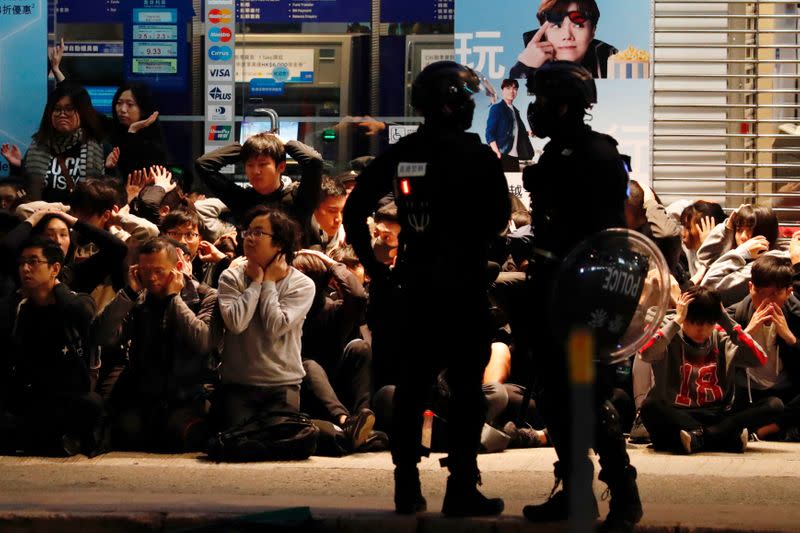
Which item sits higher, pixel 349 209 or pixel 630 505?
pixel 349 209

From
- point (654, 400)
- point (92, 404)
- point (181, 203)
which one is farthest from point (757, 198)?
point (92, 404)

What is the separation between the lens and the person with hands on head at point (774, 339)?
397 inches

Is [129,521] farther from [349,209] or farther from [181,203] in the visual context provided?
[181,203]

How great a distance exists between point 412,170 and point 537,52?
646 cm

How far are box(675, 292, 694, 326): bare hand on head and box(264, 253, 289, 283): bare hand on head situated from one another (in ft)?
8.11

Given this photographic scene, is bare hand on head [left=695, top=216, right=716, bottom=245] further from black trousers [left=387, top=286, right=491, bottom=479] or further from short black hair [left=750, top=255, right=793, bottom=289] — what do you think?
black trousers [left=387, top=286, right=491, bottom=479]

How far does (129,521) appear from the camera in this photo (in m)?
6.68

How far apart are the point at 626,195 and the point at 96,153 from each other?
6219 mm

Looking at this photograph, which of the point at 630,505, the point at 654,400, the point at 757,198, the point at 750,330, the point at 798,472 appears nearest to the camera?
the point at 630,505

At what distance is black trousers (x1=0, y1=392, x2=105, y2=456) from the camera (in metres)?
9.02

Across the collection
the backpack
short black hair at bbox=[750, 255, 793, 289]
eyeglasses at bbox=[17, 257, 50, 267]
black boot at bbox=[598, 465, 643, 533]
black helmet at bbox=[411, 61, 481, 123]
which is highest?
black helmet at bbox=[411, 61, 481, 123]

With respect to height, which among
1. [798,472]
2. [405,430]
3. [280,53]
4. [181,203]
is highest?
[280,53]

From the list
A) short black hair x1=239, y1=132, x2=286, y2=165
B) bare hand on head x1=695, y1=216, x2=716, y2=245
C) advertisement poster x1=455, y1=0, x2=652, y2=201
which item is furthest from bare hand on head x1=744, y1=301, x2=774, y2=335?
short black hair x1=239, y1=132, x2=286, y2=165

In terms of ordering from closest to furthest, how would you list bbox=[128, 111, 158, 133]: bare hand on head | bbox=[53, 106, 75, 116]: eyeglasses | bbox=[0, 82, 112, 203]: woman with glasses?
bbox=[0, 82, 112, 203]: woman with glasses < bbox=[53, 106, 75, 116]: eyeglasses < bbox=[128, 111, 158, 133]: bare hand on head
